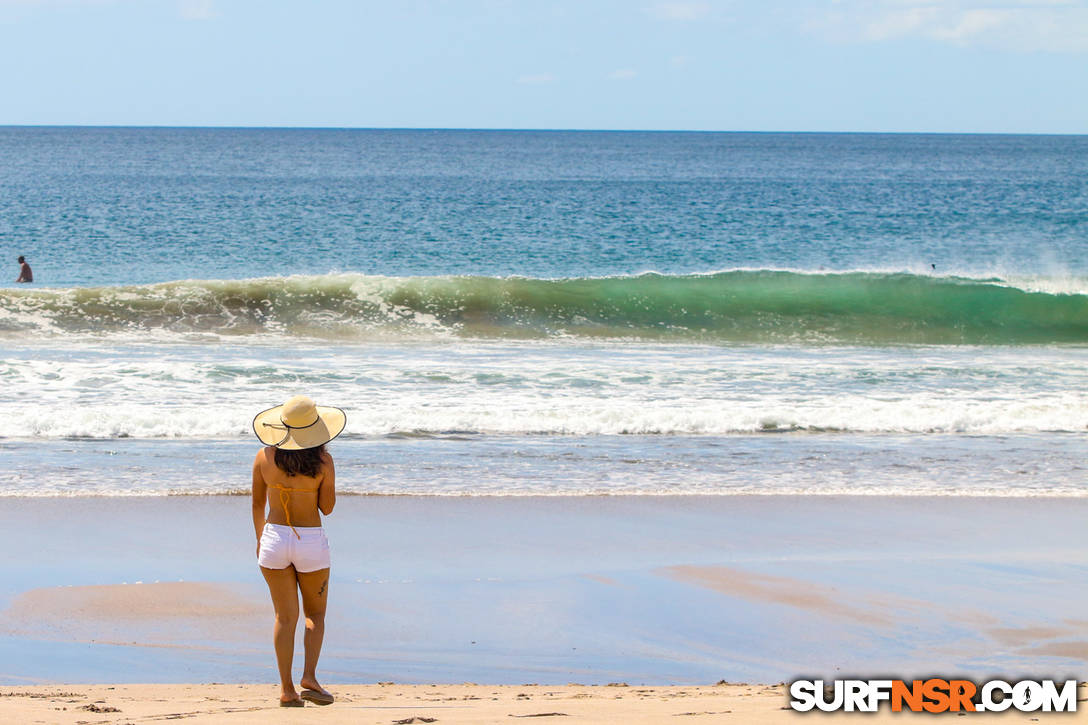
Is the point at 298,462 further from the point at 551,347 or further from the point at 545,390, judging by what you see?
the point at 551,347

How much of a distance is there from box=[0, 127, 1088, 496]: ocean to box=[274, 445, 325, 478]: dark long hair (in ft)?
14.1

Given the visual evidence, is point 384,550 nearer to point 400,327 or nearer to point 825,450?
point 825,450

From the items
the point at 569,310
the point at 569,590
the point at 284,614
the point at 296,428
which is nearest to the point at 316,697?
the point at 284,614

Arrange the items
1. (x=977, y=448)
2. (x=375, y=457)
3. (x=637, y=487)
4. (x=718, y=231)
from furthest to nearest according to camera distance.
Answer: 1. (x=718, y=231)
2. (x=977, y=448)
3. (x=375, y=457)
4. (x=637, y=487)

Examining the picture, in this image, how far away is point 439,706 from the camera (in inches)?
182

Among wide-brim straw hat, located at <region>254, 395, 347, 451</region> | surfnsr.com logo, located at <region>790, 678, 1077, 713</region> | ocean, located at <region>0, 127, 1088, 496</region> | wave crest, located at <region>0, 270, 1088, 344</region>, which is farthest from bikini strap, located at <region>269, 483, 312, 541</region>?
wave crest, located at <region>0, 270, 1088, 344</region>

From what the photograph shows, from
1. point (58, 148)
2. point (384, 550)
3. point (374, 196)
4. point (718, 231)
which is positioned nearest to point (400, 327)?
point (384, 550)

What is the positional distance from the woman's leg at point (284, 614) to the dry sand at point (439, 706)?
0.15 meters

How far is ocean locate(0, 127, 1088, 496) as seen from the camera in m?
10.2

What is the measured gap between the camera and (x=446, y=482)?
9406 mm

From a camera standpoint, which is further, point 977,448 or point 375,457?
point 977,448

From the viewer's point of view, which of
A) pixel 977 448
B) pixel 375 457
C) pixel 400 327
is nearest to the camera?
pixel 375 457

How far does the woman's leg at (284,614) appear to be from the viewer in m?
4.69

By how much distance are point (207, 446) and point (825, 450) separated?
5.76 m
